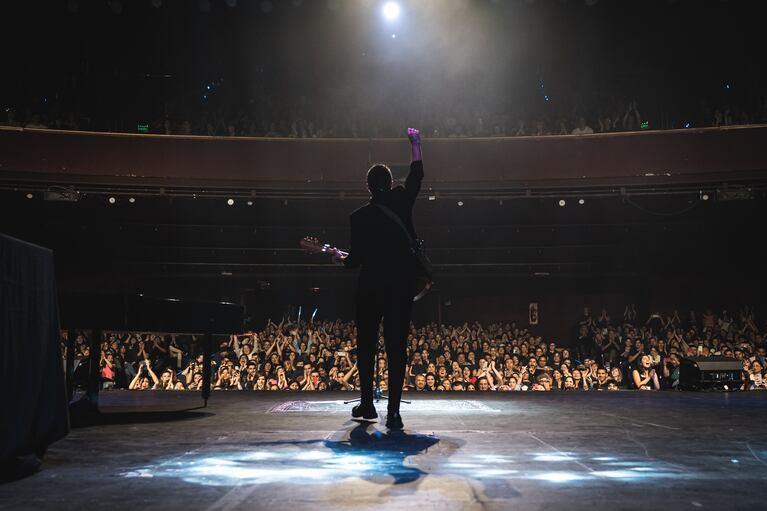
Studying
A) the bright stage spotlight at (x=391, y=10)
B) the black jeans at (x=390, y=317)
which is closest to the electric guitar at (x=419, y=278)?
the black jeans at (x=390, y=317)

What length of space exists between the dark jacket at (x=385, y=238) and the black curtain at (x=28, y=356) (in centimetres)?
170

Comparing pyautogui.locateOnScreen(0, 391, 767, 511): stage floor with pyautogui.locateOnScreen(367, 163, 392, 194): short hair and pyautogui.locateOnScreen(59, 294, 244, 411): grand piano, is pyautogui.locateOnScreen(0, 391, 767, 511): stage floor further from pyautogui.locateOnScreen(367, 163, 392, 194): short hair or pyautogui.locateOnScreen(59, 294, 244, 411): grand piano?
pyautogui.locateOnScreen(367, 163, 392, 194): short hair

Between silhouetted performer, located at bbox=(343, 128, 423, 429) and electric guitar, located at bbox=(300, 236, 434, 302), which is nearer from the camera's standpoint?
silhouetted performer, located at bbox=(343, 128, 423, 429)

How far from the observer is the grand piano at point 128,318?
4.79 m

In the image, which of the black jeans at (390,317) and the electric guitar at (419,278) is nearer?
the black jeans at (390,317)

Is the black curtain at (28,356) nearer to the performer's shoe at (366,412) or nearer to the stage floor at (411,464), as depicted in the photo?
the stage floor at (411,464)

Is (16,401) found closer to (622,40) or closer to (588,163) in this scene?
(588,163)

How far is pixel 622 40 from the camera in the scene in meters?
15.2

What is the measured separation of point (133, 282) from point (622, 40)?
42.6 ft

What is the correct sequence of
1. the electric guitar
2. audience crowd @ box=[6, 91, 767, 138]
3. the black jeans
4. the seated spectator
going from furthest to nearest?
audience crowd @ box=[6, 91, 767, 138] < the seated spectator < the electric guitar < the black jeans

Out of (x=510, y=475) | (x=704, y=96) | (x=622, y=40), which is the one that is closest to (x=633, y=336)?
(x=704, y=96)

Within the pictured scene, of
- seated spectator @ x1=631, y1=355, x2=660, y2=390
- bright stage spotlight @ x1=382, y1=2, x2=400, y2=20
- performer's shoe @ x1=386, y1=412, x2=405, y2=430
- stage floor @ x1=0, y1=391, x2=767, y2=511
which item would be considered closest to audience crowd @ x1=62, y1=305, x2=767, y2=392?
seated spectator @ x1=631, y1=355, x2=660, y2=390

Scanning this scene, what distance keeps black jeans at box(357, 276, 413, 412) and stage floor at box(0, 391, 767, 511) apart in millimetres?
346

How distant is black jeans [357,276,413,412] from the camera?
386 cm
